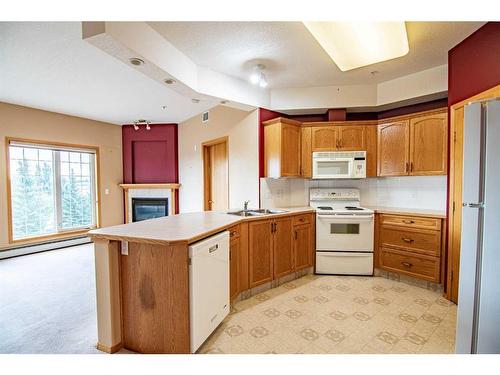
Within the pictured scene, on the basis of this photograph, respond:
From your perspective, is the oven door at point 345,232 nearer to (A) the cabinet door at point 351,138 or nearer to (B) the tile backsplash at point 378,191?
(B) the tile backsplash at point 378,191

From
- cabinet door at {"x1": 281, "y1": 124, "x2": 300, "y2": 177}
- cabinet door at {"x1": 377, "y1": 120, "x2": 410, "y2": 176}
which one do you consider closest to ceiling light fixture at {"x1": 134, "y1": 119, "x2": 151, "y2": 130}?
cabinet door at {"x1": 281, "y1": 124, "x2": 300, "y2": 177}

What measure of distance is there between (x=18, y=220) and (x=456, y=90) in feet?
22.0

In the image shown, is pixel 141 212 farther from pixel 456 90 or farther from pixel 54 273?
pixel 456 90

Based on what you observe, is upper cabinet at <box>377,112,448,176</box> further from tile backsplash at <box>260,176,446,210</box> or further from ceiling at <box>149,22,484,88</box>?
ceiling at <box>149,22,484,88</box>

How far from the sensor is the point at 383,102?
3.45 m

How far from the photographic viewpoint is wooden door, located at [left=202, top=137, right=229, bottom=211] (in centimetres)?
437

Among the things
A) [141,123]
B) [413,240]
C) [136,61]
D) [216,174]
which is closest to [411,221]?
[413,240]

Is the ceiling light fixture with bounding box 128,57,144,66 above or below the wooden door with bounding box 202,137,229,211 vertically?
above

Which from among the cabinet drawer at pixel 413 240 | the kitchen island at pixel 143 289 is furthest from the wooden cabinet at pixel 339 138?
the kitchen island at pixel 143 289

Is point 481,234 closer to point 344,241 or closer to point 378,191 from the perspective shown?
point 344,241

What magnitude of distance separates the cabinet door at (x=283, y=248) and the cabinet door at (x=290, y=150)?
0.74 meters

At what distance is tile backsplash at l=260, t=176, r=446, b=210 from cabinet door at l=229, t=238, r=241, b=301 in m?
1.20
